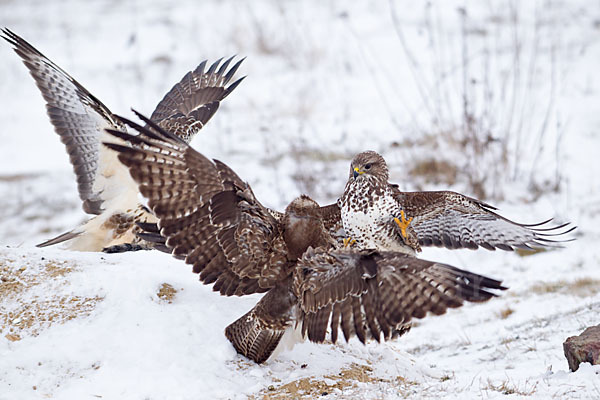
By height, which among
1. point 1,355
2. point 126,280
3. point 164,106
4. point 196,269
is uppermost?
point 164,106

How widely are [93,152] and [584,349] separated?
159 inches

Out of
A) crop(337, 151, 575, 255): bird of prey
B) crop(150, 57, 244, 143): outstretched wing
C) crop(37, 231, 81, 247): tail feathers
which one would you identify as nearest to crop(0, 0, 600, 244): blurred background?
crop(150, 57, 244, 143): outstretched wing

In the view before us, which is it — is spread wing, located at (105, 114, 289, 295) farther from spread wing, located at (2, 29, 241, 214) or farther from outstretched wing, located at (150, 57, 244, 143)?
outstretched wing, located at (150, 57, 244, 143)

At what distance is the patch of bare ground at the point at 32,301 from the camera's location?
13.4 feet

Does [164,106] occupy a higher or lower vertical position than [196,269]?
higher

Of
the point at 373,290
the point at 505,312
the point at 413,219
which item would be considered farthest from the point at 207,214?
the point at 505,312

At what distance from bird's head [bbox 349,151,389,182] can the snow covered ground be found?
1.15 m

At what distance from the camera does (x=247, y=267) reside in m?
4.08

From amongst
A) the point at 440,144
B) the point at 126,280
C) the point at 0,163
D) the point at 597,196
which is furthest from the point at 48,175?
the point at 597,196

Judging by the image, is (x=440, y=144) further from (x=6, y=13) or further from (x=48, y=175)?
(x=6, y=13)

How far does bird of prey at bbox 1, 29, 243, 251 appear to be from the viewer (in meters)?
5.59

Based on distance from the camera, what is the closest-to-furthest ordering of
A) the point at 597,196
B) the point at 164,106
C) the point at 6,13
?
the point at 164,106, the point at 597,196, the point at 6,13

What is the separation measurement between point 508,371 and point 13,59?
45.7 feet

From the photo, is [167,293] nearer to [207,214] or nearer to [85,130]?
[207,214]
